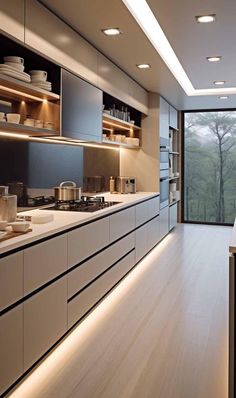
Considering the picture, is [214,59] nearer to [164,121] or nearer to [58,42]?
[58,42]

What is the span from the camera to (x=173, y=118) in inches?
296

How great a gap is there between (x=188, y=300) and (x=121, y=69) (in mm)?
2717

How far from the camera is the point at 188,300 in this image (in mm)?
3672

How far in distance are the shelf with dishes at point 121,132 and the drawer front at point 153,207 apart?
2.79ft

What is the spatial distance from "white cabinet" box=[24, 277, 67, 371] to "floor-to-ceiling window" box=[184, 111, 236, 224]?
585cm

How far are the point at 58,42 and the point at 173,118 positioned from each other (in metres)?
4.73

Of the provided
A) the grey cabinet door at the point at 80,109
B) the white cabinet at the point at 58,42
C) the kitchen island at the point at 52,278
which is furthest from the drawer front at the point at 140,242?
the white cabinet at the point at 58,42

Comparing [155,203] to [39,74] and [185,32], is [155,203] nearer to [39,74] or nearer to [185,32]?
[185,32]

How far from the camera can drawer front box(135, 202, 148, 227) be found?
15.6 ft

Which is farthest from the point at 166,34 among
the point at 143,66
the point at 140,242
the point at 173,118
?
the point at 173,118

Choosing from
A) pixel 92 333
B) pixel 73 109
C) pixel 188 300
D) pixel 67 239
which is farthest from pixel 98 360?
pixel 73 109

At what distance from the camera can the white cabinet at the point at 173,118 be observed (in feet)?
23.6

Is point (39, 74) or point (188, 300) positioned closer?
point (39, 74)

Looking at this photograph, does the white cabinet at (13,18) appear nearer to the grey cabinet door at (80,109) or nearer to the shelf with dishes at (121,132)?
the grey cabinet door at (80,109)
